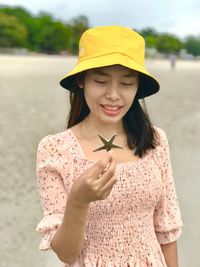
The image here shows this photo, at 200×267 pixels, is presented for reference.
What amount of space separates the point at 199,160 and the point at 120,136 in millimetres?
7451

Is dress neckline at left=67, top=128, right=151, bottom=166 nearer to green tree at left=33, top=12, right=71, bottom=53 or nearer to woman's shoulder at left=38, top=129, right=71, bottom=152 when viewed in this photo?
woman's shoulder at left=38, top=129, right=71, bottom=152

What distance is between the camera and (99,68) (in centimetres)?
217

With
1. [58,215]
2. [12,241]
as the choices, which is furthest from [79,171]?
[12,241]

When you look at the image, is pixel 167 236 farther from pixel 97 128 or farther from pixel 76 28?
pixel 76 28

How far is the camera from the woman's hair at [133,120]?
231cm

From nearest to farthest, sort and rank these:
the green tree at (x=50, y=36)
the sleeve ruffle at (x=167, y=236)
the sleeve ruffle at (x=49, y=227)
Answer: the sleeve ruffle at (x=49, y=227) → the sleeve ruffle at (x=167, y=236) → the green tree at (x=50, y=36)

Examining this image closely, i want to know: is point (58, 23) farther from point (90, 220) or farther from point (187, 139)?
point (90, 220)

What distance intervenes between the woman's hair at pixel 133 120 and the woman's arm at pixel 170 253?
0.41m

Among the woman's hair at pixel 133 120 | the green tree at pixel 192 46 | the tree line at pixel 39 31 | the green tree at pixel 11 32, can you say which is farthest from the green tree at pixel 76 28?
the woman's hair at pixel 133 120

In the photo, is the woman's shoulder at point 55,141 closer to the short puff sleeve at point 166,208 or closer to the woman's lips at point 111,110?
the woman's lips at point 111,110

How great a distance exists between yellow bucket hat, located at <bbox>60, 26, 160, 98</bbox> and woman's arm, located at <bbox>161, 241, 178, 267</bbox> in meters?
0.70

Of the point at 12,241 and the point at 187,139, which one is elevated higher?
the point at 12,241

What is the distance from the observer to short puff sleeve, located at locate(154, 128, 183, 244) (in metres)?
2.32

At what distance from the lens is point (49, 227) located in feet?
6.97
